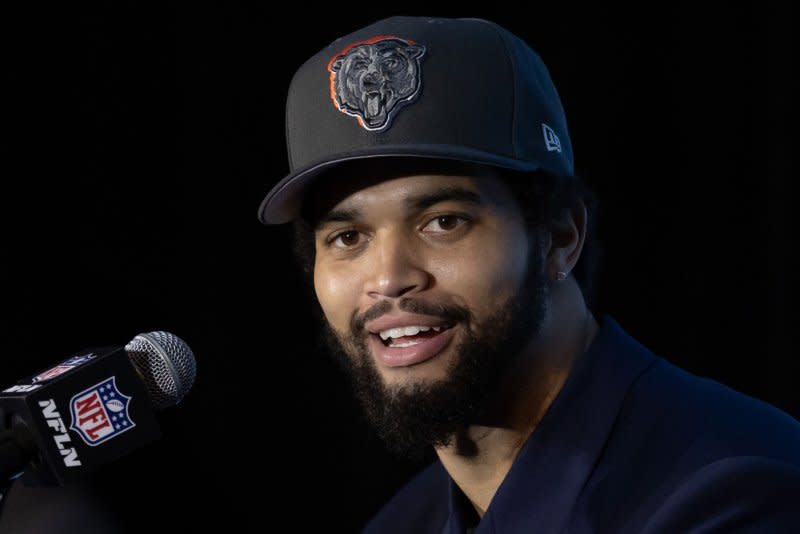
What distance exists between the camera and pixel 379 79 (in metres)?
1.55

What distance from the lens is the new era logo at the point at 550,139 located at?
163 cm

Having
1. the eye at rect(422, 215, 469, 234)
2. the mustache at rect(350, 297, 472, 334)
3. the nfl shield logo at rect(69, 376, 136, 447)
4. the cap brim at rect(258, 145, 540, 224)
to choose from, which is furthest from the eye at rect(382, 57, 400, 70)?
the nfl shield logo at rect(69, 376, 136, 447)

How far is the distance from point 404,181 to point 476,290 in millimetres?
213

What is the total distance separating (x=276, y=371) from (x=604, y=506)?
150cm

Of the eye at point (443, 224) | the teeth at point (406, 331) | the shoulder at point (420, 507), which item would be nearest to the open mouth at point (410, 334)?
the teeth at point (406, 331)

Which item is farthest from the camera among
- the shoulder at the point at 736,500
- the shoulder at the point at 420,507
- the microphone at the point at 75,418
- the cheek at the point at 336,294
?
the shoulder at the point at 420,507

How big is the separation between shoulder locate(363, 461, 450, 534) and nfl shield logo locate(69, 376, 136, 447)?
0.96 meters

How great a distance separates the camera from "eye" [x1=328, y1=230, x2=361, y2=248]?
1.64m

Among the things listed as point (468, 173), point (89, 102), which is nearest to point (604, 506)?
point (468, 173)

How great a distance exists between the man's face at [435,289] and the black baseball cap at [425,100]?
63mm

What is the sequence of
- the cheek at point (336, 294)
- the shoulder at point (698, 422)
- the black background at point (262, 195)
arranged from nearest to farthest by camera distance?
the shoulder at point (698, 422), the cheek at point (336, 294), the black background at point (262, 195)

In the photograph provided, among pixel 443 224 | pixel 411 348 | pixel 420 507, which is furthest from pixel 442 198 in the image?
pixel 420 507

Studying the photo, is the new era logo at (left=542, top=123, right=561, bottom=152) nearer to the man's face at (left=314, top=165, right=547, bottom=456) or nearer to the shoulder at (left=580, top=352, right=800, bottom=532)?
the man's face at (left=314, top=165, right=547, bottom=456)

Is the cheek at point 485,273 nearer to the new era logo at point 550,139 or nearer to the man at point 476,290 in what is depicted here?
the man at point 476,290
